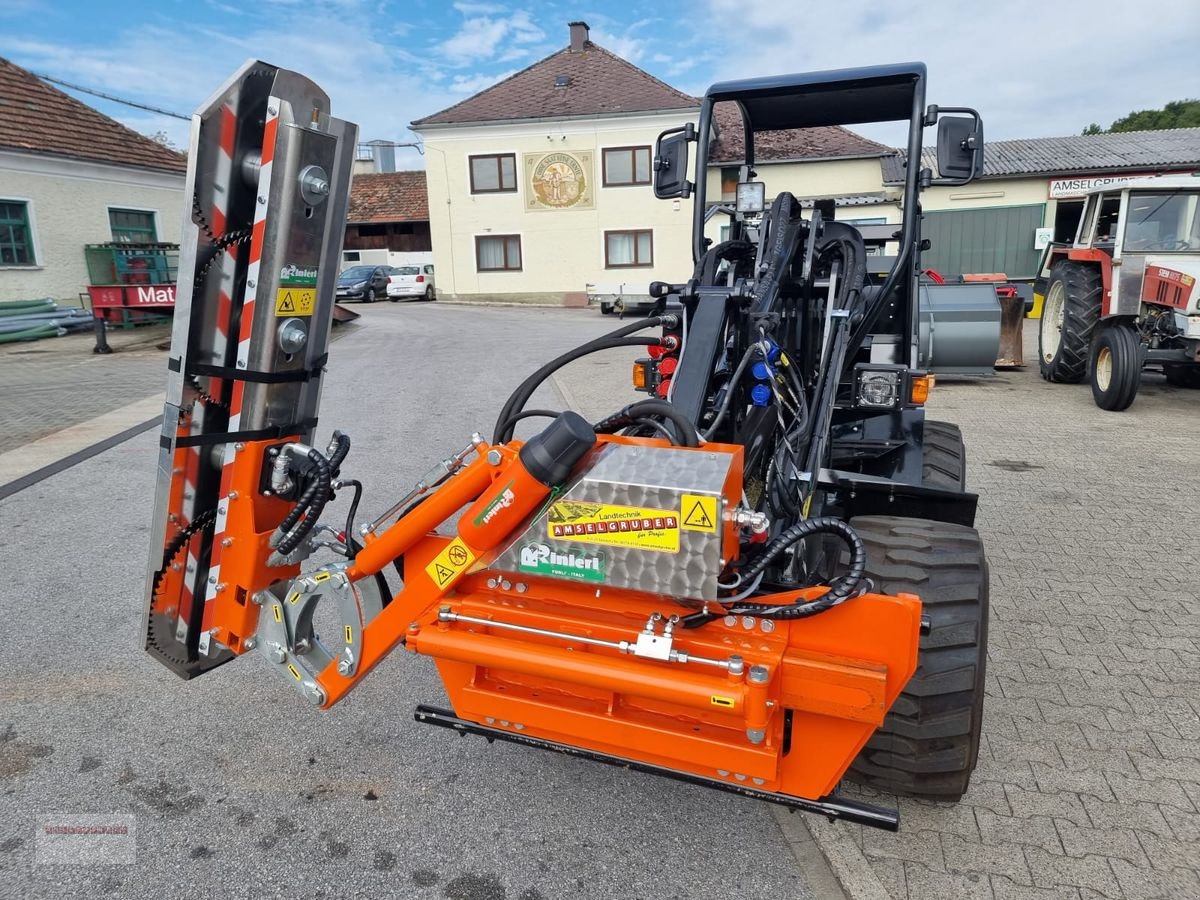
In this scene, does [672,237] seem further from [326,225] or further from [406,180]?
[326,225]

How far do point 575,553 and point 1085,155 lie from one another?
2530 cm

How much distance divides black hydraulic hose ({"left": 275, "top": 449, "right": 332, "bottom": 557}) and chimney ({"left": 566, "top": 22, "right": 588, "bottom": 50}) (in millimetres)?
29334

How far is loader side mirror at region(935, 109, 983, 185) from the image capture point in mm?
3760

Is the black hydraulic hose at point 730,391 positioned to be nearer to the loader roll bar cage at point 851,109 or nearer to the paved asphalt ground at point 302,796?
the loader roll bar cage at point 851,109

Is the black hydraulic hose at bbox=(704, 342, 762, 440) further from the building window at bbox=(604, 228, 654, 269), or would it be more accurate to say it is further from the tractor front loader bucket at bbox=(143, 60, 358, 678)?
the building window at bbox=(604, 228, 654, 269)

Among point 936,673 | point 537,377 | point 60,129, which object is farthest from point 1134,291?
point 60,129

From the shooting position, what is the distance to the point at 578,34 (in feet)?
93.8

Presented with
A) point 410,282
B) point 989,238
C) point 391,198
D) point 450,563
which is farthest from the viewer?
point 391,198

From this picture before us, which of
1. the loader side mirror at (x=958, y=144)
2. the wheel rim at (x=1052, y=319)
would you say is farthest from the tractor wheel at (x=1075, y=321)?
the loader side mirror at (x=958, y=144)

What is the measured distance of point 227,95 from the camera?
234cm

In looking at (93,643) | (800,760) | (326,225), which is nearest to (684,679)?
(800,760)

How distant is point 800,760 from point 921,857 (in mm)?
625

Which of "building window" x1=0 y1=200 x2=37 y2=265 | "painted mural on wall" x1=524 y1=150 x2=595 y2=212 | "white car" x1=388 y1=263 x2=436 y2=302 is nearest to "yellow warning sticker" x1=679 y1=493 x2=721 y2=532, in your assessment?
"building window" x1=0 y1=200 x2=37 y2=265

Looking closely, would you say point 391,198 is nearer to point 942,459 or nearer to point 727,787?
point 942,459
